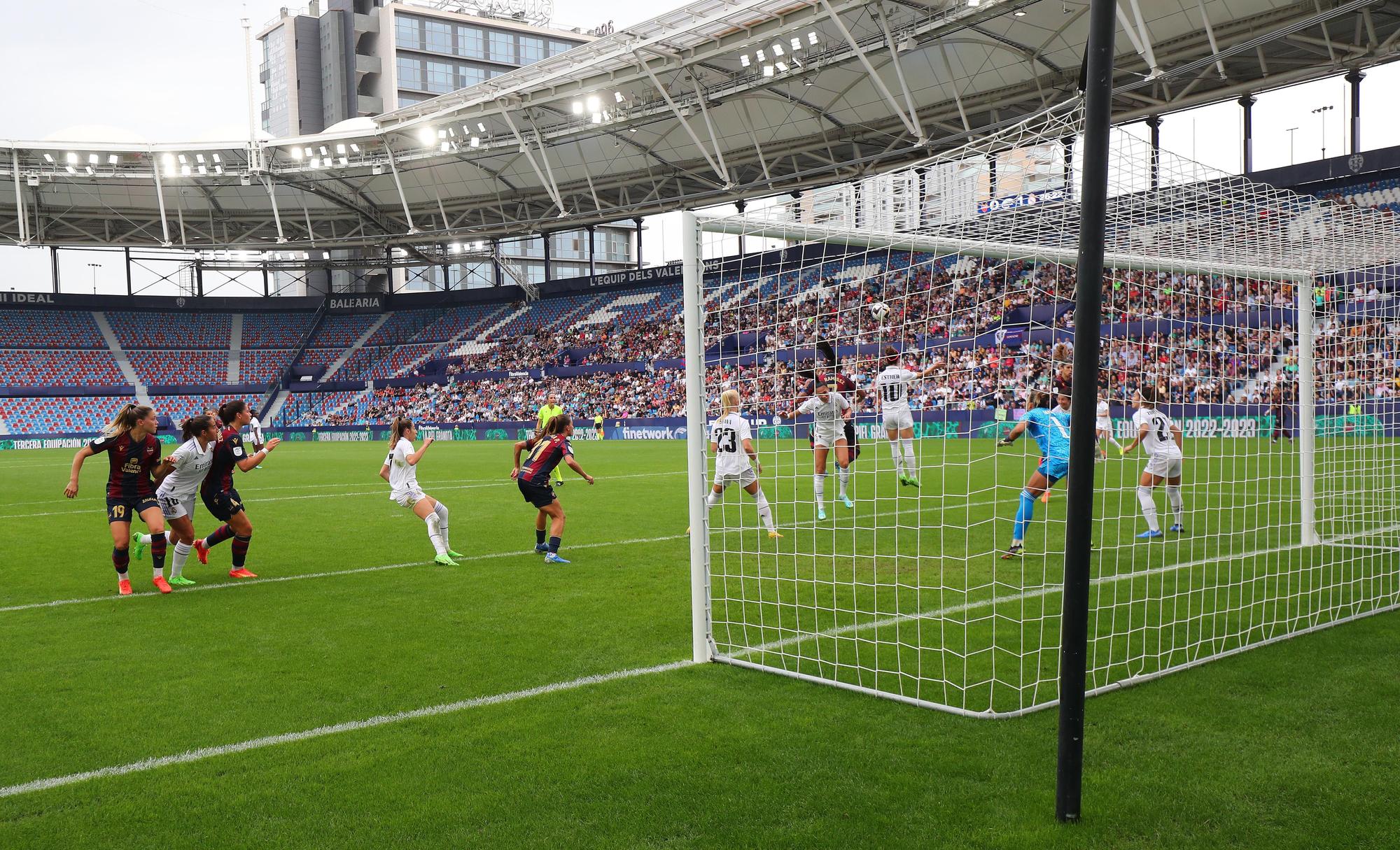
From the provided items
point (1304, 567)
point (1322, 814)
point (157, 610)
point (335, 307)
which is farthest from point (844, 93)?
point (335, 307)

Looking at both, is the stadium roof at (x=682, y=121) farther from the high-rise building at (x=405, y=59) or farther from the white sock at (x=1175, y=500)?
the high-rise building at (x=405, y=59)

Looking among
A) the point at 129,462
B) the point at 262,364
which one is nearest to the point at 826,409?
the point at 129,462

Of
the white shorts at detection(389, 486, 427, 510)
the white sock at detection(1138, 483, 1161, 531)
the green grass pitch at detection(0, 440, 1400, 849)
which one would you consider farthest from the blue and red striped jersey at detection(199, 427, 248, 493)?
the white sock at detection(1138, 483, 1161, 531)

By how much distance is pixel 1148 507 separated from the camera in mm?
→ 10242

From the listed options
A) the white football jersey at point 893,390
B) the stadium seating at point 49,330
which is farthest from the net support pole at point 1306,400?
the stadium seating at point 49,330

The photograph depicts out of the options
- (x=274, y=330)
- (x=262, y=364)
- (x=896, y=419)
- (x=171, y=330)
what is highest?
(x=274, y=330)

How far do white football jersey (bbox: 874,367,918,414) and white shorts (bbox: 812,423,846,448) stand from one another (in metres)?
0.68

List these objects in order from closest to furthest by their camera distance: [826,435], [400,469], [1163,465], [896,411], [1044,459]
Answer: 1. [1044,459]
2. [400,469]
3. [1163,465]
4. [826,435]
5. [896,411]

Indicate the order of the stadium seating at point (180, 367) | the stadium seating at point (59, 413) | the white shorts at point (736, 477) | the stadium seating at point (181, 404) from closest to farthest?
1. the white shorts at point (736, 477)
2. the stadium seating at point (59, 413)
3. the stadium seating at point (181, 404)
4. the stadium seating at point (180, 367)

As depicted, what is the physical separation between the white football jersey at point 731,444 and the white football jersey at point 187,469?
524 cm

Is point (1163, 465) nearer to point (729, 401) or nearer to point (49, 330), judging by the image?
point (729, 401)

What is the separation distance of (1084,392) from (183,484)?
871cm

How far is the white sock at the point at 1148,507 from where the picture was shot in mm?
10219

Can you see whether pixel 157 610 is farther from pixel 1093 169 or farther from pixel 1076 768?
pixel 1093 169
